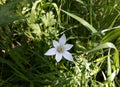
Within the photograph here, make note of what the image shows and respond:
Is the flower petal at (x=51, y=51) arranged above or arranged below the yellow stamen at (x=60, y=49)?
below

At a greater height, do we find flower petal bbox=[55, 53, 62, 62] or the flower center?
the flower center

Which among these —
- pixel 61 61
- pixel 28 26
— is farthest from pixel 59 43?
pixel 28 26

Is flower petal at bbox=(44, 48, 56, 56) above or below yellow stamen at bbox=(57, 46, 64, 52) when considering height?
below

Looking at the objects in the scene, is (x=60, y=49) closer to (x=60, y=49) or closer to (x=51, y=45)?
(x=60, y=49)

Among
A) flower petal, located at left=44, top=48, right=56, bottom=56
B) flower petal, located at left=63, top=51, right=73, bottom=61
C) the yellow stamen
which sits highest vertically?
the yellow stamen

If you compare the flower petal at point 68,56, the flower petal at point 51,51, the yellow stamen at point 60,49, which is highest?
the yellow stamen at point 60,49

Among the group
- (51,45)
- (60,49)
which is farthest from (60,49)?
(51,45)

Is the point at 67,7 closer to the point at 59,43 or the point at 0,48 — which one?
the point at 59,43

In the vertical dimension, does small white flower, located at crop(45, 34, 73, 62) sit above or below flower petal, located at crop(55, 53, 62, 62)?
above
